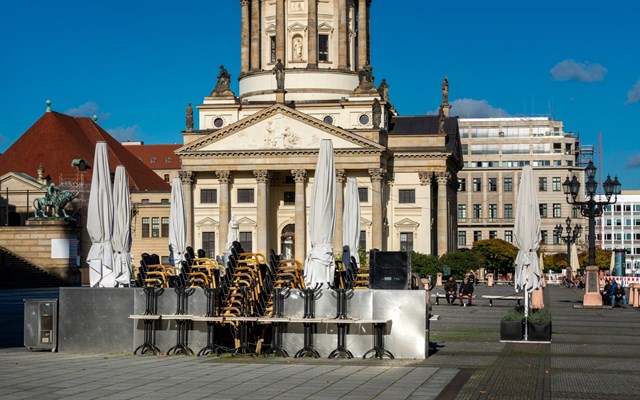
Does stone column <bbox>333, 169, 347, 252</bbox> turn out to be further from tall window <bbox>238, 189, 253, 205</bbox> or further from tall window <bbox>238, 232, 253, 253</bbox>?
tall window <bbox>238, 189, 253, 205</bbox>

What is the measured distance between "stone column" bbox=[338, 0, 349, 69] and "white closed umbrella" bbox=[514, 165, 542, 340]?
68.8m

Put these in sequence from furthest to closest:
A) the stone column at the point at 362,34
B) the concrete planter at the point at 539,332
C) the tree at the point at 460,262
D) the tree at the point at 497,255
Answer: the tree at the point at 497,255, the stone column at the point at 362,34, the tree at the point at 460,262, the concrete planter at the point at 539,332

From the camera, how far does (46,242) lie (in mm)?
56531

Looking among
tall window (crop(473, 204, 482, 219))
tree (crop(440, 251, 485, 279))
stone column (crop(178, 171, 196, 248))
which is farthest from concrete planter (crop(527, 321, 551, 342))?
tall window (crop(473, 204, 482, 219))

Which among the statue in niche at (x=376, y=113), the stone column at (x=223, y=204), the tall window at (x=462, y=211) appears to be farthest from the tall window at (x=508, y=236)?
the stone column at (x=223, y=204)

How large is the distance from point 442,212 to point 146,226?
27.4 metres

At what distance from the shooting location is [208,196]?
313ft

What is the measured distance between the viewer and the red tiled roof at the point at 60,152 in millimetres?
102625

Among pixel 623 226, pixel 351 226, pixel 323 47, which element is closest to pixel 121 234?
pixel 351 226

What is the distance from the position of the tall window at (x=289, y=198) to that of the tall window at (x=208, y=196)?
20.1 feet

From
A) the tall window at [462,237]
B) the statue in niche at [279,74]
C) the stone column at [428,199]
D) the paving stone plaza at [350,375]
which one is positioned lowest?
the paving stone plaza at [350,375]

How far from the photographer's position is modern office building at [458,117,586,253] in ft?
488

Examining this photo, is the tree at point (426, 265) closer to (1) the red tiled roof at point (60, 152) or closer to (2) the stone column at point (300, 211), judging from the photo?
(2) the stone column at point (300, 211)

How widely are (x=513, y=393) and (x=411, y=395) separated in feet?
5.36
